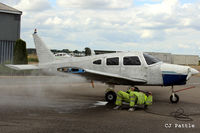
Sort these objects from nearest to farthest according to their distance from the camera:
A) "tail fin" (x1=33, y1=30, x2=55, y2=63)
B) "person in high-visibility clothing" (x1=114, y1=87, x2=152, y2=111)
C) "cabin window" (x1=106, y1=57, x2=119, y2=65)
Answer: "person in high-visibility clothing" (x1=114, y1=87, x2=152, y2=111)
"cabin window" (x1=106, y1=57, x2=119, y2=65)
"tail fin" (x1=33, y1=30, x2=55, y2=63)

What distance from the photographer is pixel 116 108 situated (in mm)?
9344

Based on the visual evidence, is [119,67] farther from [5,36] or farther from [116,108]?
[5,36]

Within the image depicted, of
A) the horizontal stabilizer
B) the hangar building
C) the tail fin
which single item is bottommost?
the horizontal stabilizer

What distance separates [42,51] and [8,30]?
18.9m

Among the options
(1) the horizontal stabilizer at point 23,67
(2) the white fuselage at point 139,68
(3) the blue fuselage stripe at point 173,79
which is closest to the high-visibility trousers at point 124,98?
(2) the white fuselage at point 139,68

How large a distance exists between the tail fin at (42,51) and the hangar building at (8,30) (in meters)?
17.6

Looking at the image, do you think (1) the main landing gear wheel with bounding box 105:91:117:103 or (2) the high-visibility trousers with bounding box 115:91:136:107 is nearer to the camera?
(2) the high-visibility trousers with bounding box 115:91:136:107

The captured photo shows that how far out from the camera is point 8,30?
29.3m

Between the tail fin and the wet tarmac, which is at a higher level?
the tail fin

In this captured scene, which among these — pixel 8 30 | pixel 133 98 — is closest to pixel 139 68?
pixel 133 98

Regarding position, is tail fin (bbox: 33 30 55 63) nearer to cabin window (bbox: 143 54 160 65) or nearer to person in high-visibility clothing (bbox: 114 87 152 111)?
person in high-visibility clothing (bbox: 114 87 152 111)

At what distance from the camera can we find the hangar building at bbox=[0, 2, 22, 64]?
94.7ft

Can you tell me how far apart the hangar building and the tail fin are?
57.8ft

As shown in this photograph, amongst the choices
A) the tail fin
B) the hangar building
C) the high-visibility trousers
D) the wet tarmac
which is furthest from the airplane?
the hangar building
